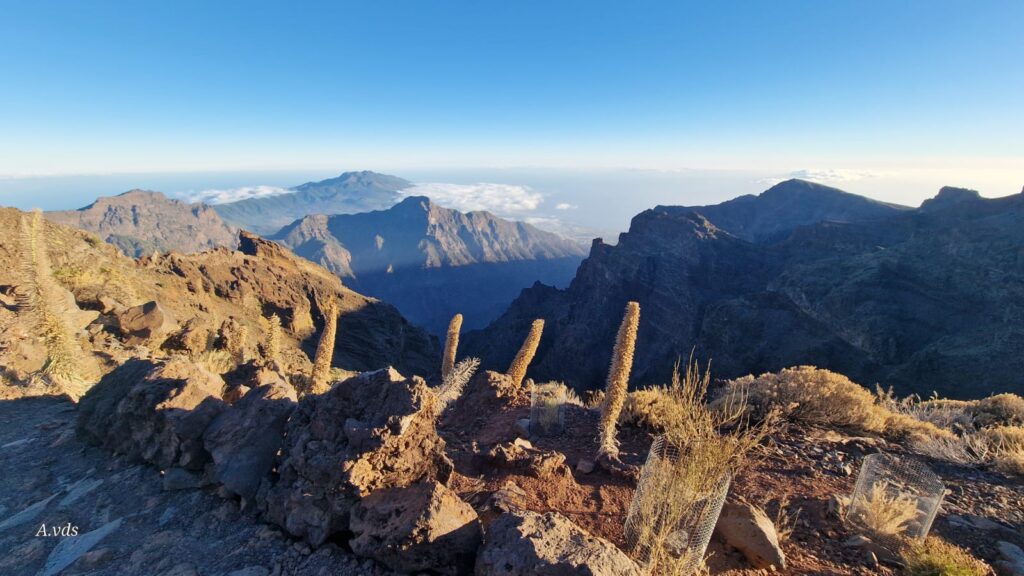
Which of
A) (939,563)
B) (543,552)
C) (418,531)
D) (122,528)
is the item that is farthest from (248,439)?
(939,563)

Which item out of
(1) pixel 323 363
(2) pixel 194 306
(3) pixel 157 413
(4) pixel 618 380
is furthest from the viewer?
(2) pixel 194 306

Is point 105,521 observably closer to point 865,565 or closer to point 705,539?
point 705,539

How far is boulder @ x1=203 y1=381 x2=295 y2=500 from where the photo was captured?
335 centimetres

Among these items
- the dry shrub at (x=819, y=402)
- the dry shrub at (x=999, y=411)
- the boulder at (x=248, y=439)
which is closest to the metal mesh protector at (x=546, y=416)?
the dry shrub at (x=819, y=402)

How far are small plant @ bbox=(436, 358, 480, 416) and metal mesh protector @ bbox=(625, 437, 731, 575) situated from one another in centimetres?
380

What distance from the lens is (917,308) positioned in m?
44.6

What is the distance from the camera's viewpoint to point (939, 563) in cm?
310

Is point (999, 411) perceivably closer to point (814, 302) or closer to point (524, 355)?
point (524, 355)

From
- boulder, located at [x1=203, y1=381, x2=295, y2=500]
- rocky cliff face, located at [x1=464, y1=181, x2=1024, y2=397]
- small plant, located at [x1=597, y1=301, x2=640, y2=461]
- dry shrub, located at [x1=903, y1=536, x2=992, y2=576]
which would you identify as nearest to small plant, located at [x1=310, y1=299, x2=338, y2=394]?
boulder, located at [x1=203, y1=381, x2=295, y2=500]

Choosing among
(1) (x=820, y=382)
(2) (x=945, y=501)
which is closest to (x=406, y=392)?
(2) (x=945, y=501)

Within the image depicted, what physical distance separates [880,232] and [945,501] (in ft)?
251

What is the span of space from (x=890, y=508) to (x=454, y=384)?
5.53 metres

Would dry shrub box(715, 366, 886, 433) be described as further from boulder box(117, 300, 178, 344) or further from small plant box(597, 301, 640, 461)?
boulder box(117, 300, 178, 344)

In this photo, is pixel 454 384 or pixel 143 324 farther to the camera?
pixel 143 324
